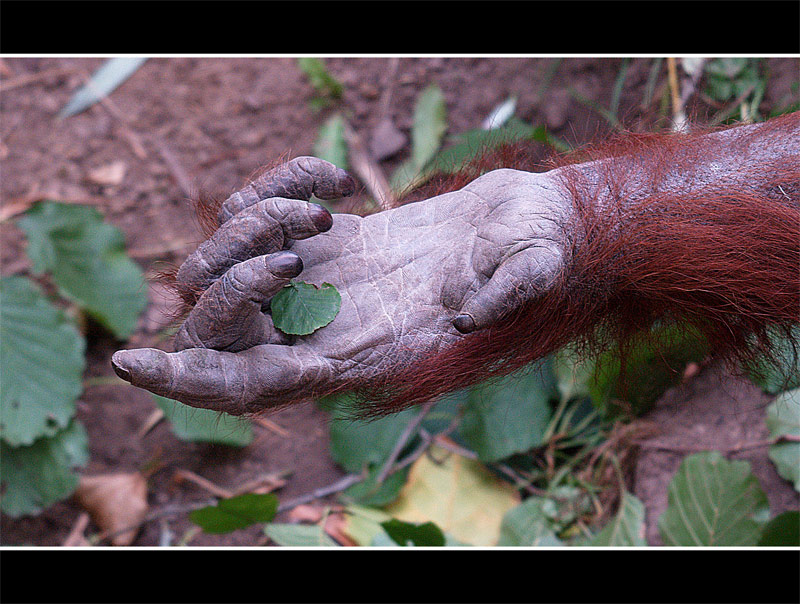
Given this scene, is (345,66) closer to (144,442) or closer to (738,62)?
(738,62)

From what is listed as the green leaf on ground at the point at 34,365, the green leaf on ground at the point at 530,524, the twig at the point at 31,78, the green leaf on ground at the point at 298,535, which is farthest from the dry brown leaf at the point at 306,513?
the twig at the point at 31,78

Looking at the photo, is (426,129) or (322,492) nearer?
(322,492)

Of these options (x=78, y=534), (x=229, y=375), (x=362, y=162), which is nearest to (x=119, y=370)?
(x=229, y=375)

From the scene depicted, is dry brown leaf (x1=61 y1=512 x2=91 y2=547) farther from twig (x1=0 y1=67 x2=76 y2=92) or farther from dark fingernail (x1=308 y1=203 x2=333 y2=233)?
twig (x1=0 y1=67 x2=76 y2=92)

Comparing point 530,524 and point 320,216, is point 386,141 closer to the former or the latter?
point 530,524

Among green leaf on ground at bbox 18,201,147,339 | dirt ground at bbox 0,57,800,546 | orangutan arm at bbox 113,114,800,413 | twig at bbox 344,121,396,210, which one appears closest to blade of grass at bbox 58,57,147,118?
dirt ground at bbox 0,57,800,546
